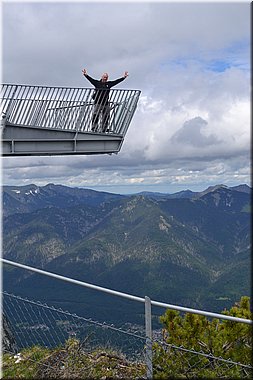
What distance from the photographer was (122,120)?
43.7 ft

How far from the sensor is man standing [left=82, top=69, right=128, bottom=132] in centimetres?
1259

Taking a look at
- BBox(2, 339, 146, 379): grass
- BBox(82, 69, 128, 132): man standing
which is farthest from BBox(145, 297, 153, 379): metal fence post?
BBox(82, 69, 128, 132): man standing

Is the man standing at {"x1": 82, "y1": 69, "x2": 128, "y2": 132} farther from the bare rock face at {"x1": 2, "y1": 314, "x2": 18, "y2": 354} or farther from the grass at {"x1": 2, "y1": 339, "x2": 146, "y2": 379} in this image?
the grass at {"x1": 2, "y1": 339, "x2": 146, "y2": 379}

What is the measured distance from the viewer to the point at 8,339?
31.0ft

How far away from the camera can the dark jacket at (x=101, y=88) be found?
1260 cm

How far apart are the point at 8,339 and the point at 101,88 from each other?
671 cm

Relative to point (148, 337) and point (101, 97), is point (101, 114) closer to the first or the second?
point (101, 97)

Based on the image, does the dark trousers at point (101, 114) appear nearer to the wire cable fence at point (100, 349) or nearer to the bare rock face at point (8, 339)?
the bare rock face at point (8, 339)

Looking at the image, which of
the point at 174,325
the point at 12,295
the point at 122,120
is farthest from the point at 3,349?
the point at 122,120

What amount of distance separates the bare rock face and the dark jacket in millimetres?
5997

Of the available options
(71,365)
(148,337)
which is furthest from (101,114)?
(148,337)

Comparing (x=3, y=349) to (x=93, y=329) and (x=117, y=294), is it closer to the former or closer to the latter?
(x=93, y=329)

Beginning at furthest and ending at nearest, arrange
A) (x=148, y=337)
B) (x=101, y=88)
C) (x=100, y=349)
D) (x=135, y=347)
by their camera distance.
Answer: (x=101, y=88)
(x=100, y=349)
(x=135, y=347)
(x=148, y=337)

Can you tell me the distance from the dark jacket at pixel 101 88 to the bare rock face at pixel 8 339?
600 cm
